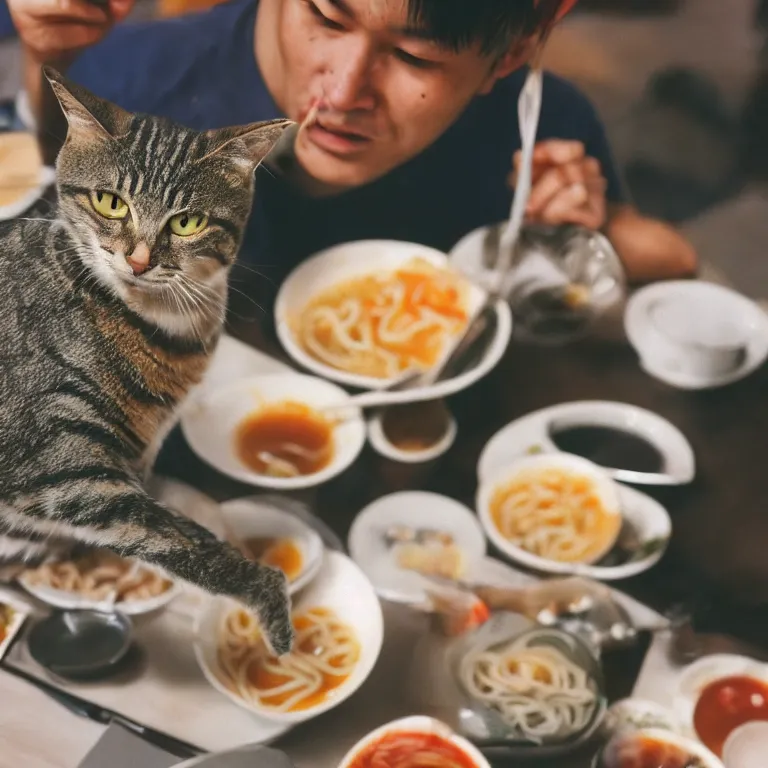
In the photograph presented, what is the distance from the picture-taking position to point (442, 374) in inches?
36.0

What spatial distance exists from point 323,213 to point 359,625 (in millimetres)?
439

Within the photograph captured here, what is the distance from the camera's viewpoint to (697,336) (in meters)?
0.98

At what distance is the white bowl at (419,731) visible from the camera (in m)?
0.70

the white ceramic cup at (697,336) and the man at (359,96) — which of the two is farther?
the white ceramic cup at (697,336)

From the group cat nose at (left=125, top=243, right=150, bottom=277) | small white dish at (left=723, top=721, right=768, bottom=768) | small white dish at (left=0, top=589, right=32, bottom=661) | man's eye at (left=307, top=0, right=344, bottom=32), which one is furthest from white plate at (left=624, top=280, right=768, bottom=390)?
small white dish at (left=0, top=589, right=32, bottom=661)

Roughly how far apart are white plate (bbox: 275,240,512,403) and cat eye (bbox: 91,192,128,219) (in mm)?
252

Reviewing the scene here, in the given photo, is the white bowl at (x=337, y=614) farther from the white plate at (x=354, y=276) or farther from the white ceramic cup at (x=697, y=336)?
the white ceramic cup at (x=697, y=336)

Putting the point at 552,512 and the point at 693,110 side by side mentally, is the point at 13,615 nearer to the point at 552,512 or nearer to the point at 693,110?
the point at 552,512

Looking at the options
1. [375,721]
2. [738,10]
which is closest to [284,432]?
[375,721]

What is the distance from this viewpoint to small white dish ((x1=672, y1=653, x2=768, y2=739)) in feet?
2.50

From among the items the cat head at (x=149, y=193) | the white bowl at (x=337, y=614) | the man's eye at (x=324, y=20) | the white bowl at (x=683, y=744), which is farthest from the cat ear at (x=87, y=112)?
the white bowl at (x=683, y=744)

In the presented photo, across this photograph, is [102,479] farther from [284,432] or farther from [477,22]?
[477,22]

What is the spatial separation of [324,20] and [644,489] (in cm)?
58

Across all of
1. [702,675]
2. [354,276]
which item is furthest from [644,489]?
[354,276]
